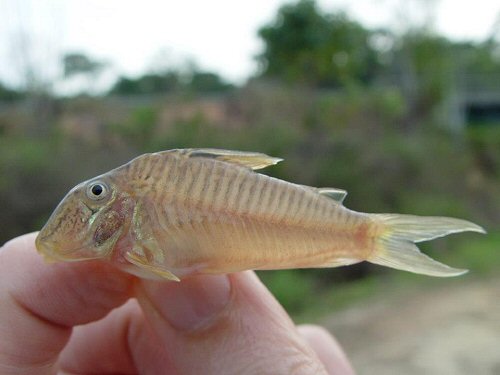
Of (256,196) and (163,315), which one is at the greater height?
(256,196)

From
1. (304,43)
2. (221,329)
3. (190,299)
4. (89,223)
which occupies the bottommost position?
(221,329)

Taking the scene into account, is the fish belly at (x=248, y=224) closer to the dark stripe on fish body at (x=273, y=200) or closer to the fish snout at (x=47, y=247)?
the dark stripe on fish body at (x=273, y=200)

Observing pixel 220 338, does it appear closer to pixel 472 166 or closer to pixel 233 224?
pixel 233 224

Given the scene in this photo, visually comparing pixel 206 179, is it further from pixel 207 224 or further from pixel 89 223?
pixel 89 223

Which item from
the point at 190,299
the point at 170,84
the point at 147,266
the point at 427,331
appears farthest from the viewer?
the point at 170,84

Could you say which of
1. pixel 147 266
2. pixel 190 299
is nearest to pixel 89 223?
pixel 147 266

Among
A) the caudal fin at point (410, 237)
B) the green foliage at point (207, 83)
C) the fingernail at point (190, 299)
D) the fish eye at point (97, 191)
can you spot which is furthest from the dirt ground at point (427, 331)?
the green foliage at point (207, 83)

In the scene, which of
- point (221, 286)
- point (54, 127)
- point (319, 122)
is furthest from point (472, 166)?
point (221, 286)
